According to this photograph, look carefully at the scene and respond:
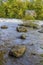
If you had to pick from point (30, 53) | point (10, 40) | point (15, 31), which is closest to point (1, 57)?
point (30, 53)

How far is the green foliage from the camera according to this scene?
40.3 ft

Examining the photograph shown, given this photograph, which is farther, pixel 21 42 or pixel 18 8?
pixel 18 8

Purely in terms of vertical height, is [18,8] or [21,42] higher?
[21,42]

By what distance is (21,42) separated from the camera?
7.07 m

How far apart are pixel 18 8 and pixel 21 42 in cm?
580

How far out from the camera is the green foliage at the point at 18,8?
40.3 ft

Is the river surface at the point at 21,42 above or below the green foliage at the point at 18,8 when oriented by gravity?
above

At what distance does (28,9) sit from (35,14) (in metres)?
0.77

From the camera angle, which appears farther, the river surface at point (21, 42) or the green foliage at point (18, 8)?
the green foliage at point (18, 8)

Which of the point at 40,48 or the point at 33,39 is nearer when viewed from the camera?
the point at 40,48

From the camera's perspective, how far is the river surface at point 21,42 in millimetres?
5418

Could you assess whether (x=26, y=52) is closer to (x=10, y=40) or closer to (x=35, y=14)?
(x=10, y=40)

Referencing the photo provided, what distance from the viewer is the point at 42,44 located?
22.6 feet

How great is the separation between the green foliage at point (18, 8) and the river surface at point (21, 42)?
259 cm
